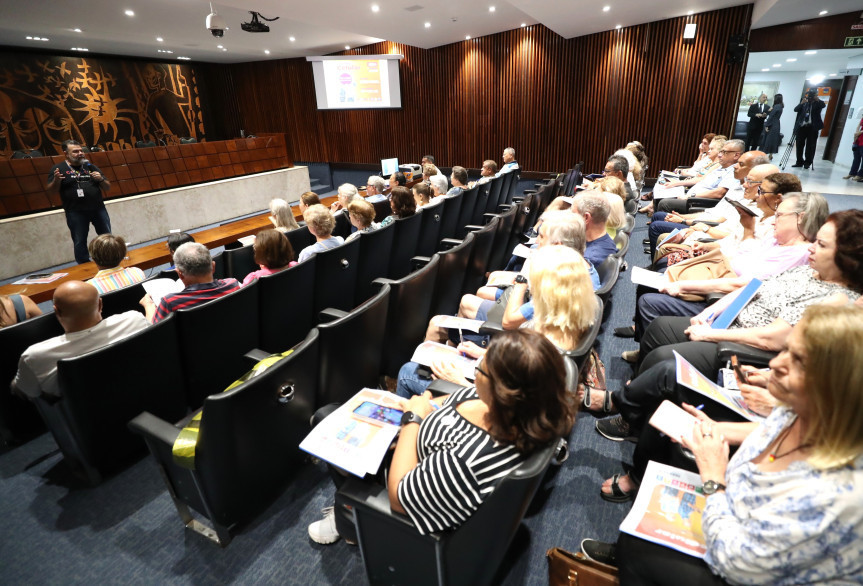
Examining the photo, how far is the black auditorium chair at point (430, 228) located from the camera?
405cm

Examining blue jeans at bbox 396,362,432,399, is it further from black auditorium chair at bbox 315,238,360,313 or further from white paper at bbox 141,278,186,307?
white paper at bbox 141,278,186,307

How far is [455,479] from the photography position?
103cm

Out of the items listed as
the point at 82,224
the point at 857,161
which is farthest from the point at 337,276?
the point at 857,161

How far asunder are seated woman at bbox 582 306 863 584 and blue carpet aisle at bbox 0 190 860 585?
627 millimetres

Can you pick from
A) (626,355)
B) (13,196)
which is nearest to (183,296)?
(626,355)

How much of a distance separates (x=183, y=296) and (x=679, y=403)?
8.02 ft

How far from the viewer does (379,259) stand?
3.49 meters

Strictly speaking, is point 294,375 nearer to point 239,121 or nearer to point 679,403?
point 679,403

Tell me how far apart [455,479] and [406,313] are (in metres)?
1.37

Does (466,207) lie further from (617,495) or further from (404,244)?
(617,495)

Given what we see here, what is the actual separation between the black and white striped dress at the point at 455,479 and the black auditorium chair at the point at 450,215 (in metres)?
3.44

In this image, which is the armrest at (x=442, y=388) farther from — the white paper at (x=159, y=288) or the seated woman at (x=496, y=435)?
the white paper at (x=159, y=288)

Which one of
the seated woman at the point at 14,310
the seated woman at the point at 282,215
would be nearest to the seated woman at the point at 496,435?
the seated woman at the point at 14,310

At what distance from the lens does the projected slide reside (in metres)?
10.2
